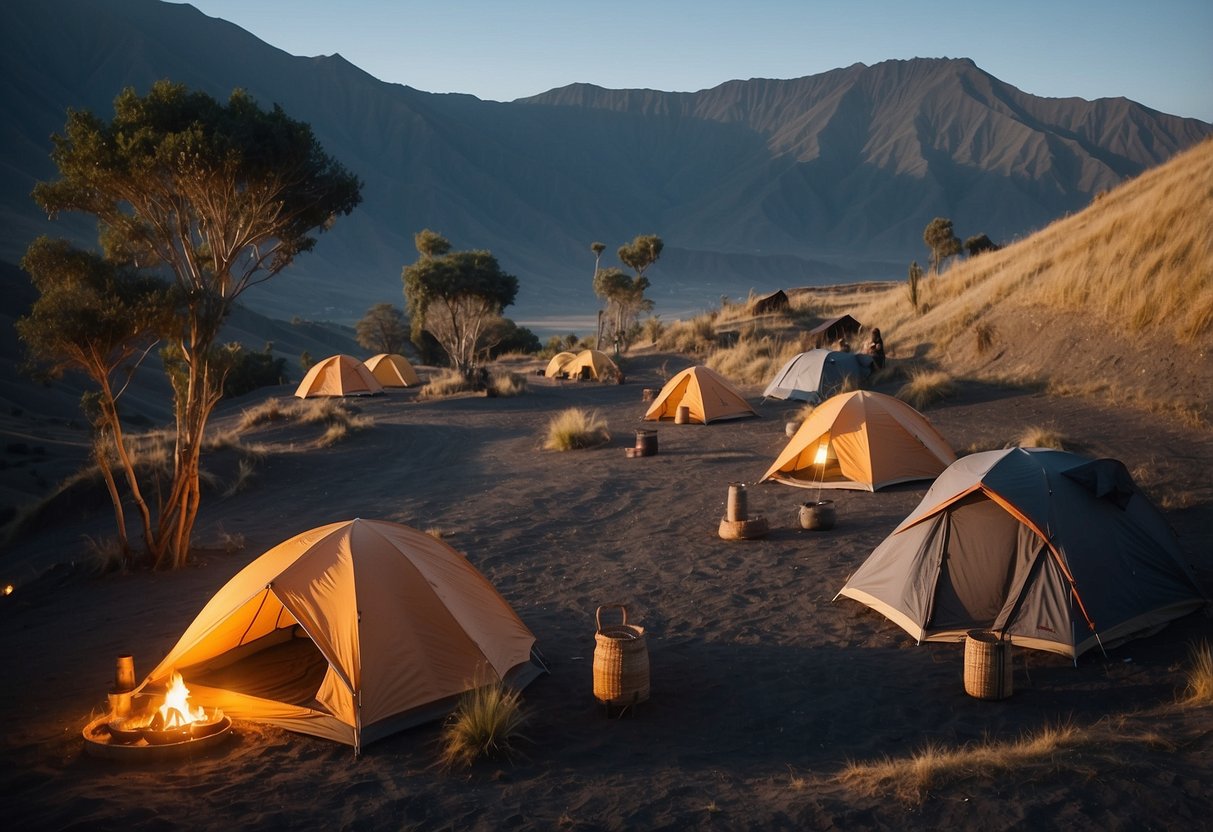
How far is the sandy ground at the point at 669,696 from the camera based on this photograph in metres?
5.81

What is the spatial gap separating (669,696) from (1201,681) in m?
3.71

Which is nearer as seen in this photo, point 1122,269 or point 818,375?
point 1122,269

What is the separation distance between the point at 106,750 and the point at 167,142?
25.6ft

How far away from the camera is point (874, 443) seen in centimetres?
1436

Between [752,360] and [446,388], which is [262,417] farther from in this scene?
[752,360]

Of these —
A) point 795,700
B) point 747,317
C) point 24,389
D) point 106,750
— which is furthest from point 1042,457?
point 24,389

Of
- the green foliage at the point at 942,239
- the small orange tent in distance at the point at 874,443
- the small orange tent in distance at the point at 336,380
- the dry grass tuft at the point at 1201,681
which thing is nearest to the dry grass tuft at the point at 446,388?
the small orange tent in distance at the point at 336,380

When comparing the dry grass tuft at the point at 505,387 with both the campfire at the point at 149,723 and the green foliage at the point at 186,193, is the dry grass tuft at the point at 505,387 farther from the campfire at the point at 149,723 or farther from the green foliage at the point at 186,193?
the campfire at the point at 149,723

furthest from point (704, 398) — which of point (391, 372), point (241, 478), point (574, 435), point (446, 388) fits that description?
point (391, 372)

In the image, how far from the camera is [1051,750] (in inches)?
238

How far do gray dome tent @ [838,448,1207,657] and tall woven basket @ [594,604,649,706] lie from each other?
2739 mm

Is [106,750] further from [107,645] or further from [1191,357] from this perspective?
[1191,357]

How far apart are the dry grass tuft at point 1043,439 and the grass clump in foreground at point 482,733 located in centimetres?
994

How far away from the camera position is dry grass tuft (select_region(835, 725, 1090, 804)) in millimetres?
5805
